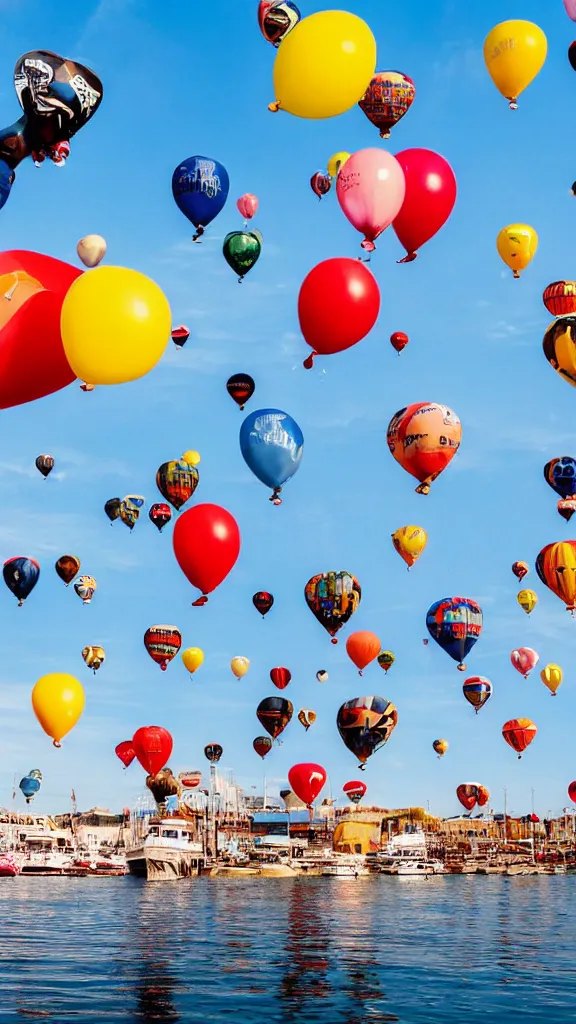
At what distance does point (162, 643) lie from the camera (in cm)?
3278

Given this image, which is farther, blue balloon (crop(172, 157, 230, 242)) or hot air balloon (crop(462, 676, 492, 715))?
hot air balloon (crop(462, 676, 492, 715))

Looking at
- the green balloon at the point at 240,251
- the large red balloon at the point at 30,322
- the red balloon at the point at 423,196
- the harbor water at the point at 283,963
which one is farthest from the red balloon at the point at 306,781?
the large red balloon at the point at 30,322

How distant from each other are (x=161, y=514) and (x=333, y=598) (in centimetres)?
837

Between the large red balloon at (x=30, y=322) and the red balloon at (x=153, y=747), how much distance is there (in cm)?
2349

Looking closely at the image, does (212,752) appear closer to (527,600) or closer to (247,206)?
(527,600)

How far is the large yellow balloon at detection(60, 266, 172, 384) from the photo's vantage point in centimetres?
1040

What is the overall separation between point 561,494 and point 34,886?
4603 centimetres

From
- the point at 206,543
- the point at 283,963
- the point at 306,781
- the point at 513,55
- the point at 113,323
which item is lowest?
the point at 283,963

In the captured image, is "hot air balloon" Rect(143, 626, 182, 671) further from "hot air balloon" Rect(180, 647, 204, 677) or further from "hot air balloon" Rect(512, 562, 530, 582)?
"hot air balloon" Rect(512, 562, 530, 582)

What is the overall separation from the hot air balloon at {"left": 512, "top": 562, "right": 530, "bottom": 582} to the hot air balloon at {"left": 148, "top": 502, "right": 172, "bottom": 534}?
16.0m

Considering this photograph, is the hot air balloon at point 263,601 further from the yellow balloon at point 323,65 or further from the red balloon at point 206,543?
the yellow balloon at point 323,65

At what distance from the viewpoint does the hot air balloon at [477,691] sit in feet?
126

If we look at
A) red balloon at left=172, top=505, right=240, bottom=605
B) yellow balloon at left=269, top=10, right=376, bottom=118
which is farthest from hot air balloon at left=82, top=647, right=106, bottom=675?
yellow balloon at left=269, top=10, right=376, bottom=118

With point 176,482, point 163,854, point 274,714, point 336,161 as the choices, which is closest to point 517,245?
point 336,161
